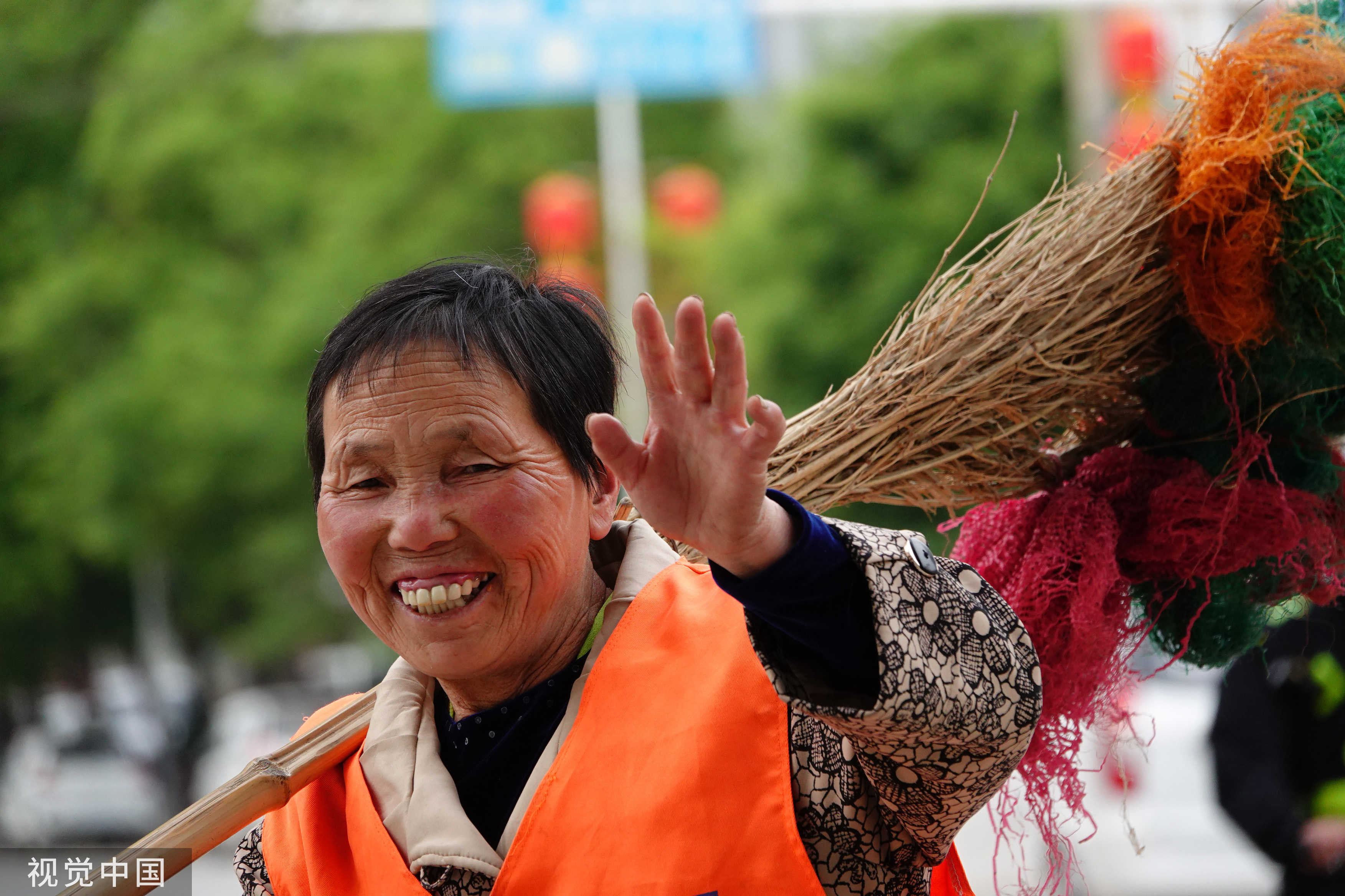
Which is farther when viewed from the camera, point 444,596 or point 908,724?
point 444,596

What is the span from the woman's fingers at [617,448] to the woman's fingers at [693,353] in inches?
2.8

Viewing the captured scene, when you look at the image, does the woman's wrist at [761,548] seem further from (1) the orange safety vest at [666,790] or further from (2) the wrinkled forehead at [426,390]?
(2) the wrinkled forehead at [426,390]

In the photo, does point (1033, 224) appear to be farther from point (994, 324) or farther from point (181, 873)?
point (181, 873)

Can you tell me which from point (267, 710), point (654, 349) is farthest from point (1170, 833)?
point (267, 710)

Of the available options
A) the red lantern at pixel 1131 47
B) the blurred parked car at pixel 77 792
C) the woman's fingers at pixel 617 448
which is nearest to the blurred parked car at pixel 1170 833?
the red lantern at pixel 1131 47

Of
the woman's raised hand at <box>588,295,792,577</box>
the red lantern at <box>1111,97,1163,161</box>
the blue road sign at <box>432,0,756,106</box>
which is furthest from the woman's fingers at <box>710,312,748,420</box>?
the blue road sign at <box>432,0,756,106</box>

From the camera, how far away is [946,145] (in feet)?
34.2

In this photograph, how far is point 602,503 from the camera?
1792 millimetres

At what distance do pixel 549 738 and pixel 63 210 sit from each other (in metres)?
11.3

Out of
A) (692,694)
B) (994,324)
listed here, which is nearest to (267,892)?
(692,694)

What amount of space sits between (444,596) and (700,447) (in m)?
0.49

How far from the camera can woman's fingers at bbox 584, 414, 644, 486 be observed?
127 cm

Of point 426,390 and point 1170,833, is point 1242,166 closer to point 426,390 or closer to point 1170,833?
point 426,390

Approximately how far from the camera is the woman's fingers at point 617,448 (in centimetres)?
127
